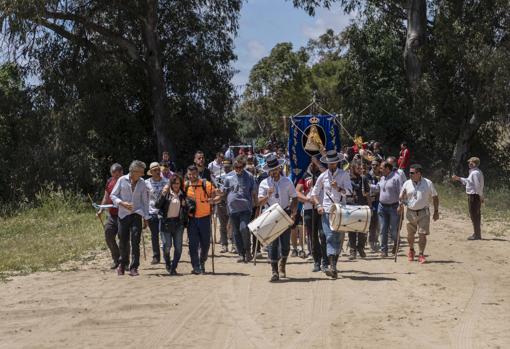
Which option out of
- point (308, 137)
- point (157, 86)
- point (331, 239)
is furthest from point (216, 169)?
point (157, 86)

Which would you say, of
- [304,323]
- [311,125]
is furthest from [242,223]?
[311,125]

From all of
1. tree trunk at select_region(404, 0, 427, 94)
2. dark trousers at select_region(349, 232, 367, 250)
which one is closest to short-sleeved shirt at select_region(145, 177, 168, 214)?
dark trousers at select_region(349, 232, 367, 250)

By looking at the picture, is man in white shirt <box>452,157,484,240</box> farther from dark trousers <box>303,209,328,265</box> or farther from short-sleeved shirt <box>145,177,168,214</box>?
short-sleeved shirt <box>145,177,168,214</box>

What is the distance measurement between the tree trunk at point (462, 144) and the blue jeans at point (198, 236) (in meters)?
Result: 20.8

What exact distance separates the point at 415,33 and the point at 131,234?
74.1 ft

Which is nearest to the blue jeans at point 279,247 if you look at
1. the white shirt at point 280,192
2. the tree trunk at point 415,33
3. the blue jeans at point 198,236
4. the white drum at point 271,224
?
the white drum at point 271,224

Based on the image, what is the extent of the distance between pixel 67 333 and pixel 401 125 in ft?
93.9

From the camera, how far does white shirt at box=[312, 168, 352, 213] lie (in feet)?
42.0

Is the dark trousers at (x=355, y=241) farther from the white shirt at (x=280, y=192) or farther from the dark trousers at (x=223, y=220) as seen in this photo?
the white shirt at (x=280, y=192)

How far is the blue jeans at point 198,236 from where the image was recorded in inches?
539

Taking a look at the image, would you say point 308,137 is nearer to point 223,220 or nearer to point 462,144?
point 223,220

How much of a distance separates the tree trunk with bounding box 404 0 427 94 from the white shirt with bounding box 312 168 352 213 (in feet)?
68.8

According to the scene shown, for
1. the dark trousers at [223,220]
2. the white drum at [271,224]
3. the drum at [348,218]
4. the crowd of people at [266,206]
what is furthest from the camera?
the dark trousers at [223,220]

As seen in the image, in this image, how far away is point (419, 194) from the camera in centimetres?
1439
